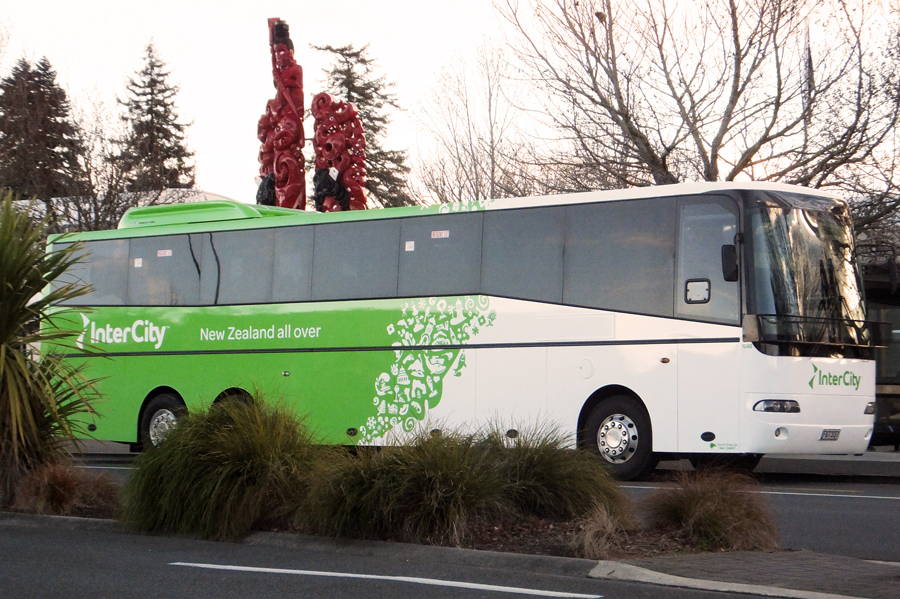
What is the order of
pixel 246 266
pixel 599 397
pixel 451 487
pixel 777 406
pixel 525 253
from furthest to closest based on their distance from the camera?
1. pixel 246 266
2. pixel 525 253
3. pixel 599 397
4. pixel 777 406
5. pixel 451 487

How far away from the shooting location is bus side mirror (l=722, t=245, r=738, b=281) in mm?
14797

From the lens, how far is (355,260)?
722 inches

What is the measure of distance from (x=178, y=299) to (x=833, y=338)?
9860 millimetres

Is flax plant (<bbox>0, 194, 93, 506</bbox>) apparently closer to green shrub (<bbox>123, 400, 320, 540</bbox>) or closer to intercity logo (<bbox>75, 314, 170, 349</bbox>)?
green shrub (<bbox>123, 400, 320, 540</bbox>)

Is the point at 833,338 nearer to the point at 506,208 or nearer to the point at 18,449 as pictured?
the point at 506,208

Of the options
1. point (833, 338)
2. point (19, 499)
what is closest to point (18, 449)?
point (19, 499)

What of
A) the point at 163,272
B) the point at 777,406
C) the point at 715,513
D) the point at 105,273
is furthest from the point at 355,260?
the point at 715,513

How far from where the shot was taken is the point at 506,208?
17.1 meters

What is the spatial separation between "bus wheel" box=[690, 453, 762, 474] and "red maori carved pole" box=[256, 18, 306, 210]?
1923cm

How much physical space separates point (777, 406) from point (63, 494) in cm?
785

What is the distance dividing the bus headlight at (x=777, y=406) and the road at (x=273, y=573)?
6918 mm

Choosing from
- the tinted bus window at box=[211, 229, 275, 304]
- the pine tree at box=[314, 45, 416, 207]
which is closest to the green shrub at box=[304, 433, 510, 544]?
the tinted bus window at box=[211, 229, 275, 304]

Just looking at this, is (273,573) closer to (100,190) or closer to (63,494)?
(63,494)

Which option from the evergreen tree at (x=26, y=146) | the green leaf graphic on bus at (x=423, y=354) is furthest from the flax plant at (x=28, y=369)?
the evergreen tree at (x=26, y=146)
